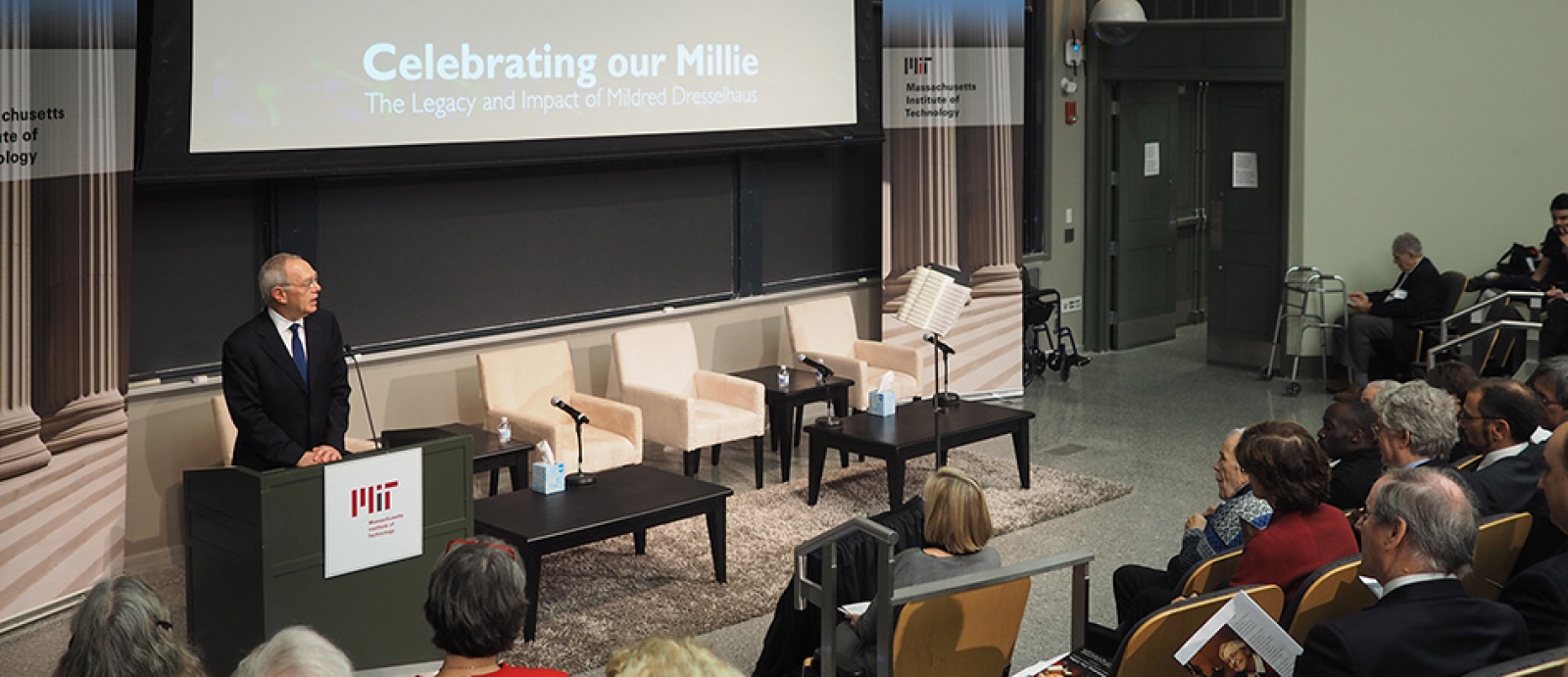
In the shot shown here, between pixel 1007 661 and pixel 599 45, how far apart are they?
16.4 ft

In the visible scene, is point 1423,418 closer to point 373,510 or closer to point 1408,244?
point 373,510

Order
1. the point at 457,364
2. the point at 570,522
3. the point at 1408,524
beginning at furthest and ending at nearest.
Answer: the point at 457,364 < the point at 570,522 < the point at 1408,524

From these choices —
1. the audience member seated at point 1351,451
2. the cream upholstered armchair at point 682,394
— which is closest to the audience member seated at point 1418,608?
the audience member seated at point 1351,451

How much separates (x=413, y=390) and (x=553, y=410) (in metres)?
0.74

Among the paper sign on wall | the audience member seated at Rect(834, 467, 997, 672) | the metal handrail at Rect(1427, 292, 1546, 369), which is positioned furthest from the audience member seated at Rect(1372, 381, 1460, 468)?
the paper sign on wall

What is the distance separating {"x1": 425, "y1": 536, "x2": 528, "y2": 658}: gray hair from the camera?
3676 millimetres

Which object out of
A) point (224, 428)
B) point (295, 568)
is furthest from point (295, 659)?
point (224, 428)

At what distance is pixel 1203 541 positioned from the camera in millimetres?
5035

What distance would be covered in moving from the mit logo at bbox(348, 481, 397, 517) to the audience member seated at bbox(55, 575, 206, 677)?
6.54ft

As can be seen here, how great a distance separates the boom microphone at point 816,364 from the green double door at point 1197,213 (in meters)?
3.95

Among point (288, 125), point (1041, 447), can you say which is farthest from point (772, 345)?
point (288, 125)

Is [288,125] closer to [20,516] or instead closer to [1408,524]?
[20,516]

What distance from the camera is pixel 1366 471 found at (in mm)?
5523

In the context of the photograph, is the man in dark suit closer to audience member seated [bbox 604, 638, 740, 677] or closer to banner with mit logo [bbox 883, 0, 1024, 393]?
audience member seated [bbox 604, 638, 740, 677]
